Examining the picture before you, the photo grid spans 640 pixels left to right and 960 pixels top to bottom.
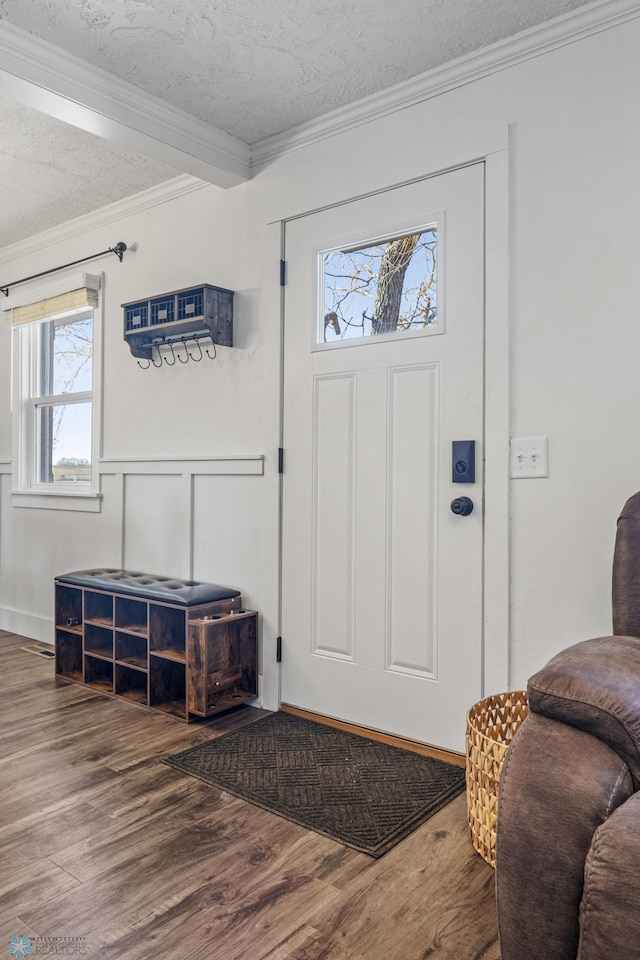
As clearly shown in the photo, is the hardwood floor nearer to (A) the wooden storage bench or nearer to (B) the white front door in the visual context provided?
(A) the wooden storage bench

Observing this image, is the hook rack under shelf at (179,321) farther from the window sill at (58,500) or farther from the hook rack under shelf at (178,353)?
the window sill at (58,500)

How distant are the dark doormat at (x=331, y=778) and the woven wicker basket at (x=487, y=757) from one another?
210mm

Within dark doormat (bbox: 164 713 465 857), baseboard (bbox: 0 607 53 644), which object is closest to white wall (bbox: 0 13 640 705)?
dark doormat (bbox: 164 713 465 857)

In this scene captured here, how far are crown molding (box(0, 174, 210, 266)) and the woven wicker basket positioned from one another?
2569 millimetres

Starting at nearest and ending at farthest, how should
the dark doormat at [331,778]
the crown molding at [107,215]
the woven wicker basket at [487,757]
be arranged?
1. the woven wicker basket at [487,757]
2. the dark doormat at [331,778]
3. the crown molding at [107,215]

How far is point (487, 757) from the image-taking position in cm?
171

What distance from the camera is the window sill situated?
369 centimetres

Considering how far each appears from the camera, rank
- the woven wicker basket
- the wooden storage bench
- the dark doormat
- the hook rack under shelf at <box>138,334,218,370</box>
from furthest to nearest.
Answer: the hook rack under shelf at <box>138,334,218,370</box>
the wooden storage bench
the dark doormat
the woven wicker basket

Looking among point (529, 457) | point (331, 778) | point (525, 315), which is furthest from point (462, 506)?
point (331, 778)

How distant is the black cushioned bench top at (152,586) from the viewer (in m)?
2.76

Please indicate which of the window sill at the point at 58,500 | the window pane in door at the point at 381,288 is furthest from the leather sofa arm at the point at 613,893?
the window sill at the point at 58,500

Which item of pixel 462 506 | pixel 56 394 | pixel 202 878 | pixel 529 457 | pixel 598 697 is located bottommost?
pixel 202 878

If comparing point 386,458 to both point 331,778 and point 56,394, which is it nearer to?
point 331,778

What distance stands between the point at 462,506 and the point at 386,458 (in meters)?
0.37
